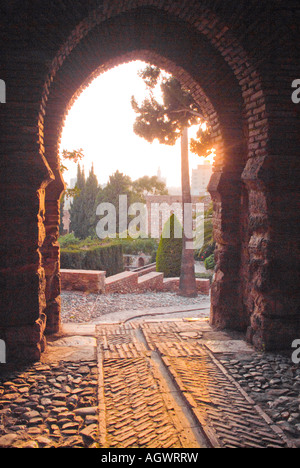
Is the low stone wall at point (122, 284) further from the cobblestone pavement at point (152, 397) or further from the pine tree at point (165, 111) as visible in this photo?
the cobblestone pavement at point (152, 397)

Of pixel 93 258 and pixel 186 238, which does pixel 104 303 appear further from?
pixel 186 238

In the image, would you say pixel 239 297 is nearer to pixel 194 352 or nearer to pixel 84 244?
pixel 194 352

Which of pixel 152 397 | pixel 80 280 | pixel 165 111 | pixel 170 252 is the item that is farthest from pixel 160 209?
pixel 152 397

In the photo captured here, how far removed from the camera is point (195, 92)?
17.6 ft

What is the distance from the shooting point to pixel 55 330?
16.3 ft

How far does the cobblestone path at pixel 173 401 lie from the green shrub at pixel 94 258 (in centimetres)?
706

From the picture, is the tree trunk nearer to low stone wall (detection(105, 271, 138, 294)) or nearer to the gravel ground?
the gravel ground

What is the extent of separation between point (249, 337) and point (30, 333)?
97.6 inches

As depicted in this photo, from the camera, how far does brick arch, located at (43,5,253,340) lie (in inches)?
192

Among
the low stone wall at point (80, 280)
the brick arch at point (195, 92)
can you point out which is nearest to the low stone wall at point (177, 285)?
the low stone wall at point (80, 280)

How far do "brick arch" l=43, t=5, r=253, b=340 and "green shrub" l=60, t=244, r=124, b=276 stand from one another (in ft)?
21.6

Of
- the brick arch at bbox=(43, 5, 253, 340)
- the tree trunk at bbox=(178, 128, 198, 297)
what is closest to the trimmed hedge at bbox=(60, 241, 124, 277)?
the tree trunk at bbox=(178, 128, 198, 297)
